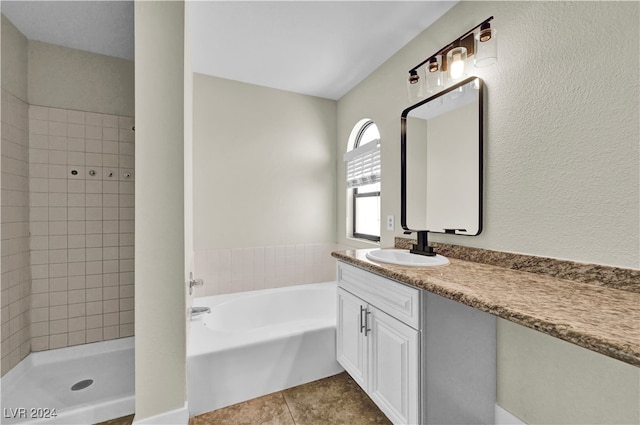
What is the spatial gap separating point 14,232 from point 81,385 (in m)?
1.10

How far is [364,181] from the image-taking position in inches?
101

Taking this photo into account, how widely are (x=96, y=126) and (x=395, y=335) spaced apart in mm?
2591

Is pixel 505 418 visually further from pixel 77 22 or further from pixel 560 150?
pixel 77 22

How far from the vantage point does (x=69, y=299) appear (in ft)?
6.45

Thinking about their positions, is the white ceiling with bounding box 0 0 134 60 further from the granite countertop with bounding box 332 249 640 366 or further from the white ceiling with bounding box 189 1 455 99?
the granite countertop with bounding box 332 249 640 366

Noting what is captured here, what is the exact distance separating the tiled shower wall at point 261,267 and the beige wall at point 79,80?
1.43 metres

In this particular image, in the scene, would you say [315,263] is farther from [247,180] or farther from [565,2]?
[565,2]

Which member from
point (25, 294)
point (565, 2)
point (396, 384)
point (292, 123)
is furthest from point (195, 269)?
point (565, 2)

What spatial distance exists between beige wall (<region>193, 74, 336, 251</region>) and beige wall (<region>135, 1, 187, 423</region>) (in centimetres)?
111

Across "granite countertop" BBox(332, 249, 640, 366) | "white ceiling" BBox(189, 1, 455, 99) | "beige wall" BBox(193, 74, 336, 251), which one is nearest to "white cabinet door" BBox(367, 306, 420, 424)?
"granite countertop" BBox(332, 249, 640, 366)

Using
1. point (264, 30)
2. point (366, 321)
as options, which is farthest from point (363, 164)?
point (366, 321)

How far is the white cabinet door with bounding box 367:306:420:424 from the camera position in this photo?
3.82 ft

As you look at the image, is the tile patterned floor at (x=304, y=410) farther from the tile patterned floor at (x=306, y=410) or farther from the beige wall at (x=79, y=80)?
the beige wall at (x=79, y=80)

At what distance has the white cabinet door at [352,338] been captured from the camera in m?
1.52
